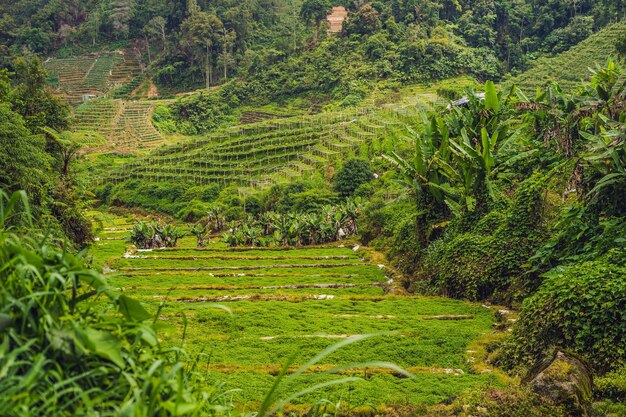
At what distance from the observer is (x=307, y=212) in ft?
97.9

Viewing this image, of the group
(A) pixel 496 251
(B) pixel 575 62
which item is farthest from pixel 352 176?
(B) pixel 575 62

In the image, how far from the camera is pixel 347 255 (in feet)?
65.8

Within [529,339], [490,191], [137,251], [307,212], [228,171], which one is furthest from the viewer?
[228,171]

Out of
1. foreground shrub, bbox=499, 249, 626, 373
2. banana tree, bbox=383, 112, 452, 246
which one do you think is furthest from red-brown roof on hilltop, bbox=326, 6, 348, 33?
foreground shrub, bbox=499, 249, 626, 373

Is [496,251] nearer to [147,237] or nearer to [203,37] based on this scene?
[147,237]

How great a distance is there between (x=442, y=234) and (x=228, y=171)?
3129 centimetres

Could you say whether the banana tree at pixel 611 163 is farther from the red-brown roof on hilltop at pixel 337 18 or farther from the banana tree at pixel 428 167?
the red-brown roof on hilltop at pixel 337 18

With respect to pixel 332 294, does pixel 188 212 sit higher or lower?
lower

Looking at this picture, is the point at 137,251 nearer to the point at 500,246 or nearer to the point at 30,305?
the point at 500,246

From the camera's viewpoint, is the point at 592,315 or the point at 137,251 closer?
the point at 592,315

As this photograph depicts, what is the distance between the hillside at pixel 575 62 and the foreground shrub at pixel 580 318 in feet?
115

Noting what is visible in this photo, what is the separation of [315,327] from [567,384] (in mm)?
4638

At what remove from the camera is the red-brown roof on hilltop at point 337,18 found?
6925cm

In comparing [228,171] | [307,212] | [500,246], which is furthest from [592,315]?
[228,171]
